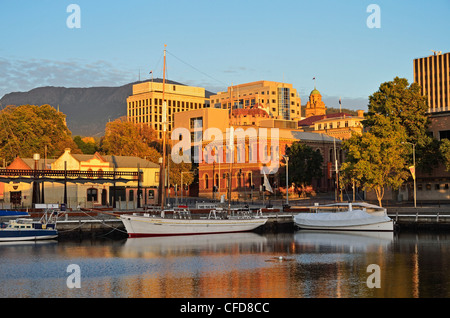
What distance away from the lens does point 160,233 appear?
2522 inches

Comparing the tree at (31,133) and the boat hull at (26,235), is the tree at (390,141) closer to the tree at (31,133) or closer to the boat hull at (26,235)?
the boat hull at (26,235)

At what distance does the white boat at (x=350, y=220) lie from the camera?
6725cm

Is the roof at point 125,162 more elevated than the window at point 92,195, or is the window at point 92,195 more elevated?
the roof at point 125,162

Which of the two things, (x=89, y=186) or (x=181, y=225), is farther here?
(x=89, y=186)

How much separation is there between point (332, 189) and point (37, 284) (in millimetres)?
101499

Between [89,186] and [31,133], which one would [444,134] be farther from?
[31,133]

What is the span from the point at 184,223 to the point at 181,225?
42 centimetres

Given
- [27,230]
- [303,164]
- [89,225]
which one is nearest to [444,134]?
[303,164]

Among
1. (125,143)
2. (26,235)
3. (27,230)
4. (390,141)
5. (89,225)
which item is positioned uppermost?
(125,143)

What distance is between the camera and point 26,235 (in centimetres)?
5734

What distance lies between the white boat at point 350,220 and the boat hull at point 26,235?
3126cm

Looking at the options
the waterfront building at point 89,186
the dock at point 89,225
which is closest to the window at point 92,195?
the waterfront building at point 89,186

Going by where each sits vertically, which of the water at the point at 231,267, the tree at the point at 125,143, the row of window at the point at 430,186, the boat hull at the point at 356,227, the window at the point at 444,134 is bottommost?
the water at the point at 231,267
